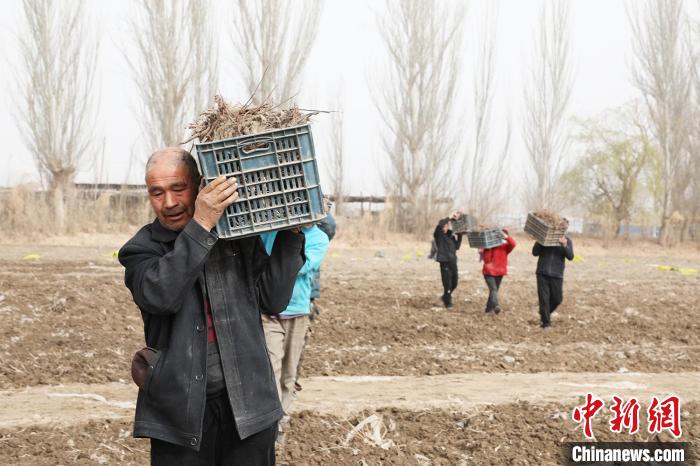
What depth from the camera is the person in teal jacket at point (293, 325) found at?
5.07 m

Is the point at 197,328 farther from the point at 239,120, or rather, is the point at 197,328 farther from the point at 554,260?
the point at 554,260

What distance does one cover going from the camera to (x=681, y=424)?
18.8ft

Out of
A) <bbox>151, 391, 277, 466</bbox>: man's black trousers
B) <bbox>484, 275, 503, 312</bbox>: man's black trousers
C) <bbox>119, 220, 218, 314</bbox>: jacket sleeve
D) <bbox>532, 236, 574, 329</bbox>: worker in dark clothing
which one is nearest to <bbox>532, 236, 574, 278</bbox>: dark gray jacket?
<bbox>532, 236, 574, 329</bbox>: worker in dark clothing

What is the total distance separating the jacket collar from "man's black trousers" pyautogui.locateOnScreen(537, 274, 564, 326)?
26.8ft

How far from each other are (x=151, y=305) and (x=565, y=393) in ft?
17.8

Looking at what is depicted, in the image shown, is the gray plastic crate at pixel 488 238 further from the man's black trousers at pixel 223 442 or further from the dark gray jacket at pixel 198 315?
the man's black trousers at pixel 223 442

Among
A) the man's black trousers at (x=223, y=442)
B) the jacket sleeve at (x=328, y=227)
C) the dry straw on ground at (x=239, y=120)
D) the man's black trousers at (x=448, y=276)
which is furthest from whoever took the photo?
the man's black trousers at (x=448, y=276)

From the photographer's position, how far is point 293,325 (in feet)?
17.4

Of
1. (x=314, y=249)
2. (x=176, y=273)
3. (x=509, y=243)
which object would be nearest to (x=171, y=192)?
(x=176, y=273)

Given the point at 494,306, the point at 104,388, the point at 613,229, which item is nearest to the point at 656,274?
the point at 494,306

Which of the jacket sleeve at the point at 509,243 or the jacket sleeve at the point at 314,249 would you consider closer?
the jacket sleeve at the point at 314,249

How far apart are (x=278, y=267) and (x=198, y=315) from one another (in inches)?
14.6

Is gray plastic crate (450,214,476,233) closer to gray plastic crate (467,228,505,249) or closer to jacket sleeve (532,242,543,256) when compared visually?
gray plastic crate (467,228,505,249)

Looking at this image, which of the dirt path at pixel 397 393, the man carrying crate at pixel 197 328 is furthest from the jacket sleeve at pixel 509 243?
the man carrying crate at pixel 197 328
